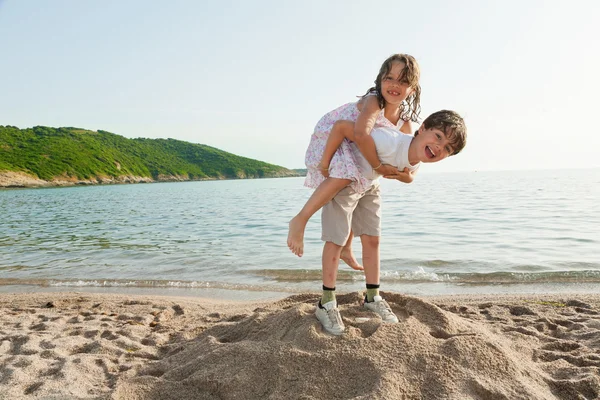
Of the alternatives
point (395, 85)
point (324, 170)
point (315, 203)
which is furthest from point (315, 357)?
point (395, 85)

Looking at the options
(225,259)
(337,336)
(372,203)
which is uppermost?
(372,203)

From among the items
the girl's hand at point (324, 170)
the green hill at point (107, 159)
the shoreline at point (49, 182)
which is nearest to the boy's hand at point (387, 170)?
the girl's hand at point (324, 170)

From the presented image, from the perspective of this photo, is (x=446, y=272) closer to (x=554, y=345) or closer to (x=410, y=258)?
(x=410, y=258)

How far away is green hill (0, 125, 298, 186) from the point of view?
60344 millimetres

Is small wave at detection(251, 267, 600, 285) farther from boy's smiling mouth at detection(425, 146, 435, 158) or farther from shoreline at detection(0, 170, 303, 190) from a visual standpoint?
shoreline at detection(0, 170, 303, 190)

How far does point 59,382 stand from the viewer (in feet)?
8.99

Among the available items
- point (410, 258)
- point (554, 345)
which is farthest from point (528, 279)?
point (554, 345)

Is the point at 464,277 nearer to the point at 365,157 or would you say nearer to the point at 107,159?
the point at 365,157

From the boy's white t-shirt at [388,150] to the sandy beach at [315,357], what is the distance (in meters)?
1.04

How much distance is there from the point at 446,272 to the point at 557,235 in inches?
159

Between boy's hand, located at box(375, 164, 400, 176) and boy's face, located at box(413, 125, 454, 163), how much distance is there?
0.22 metres

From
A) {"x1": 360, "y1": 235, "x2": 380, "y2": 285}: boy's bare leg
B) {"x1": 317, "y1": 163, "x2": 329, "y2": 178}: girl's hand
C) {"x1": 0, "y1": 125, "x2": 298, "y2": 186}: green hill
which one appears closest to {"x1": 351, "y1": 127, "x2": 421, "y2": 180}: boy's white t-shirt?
{"x1": 317, "y1": 163, "x2": 329, "y2": 178}: girl's hand

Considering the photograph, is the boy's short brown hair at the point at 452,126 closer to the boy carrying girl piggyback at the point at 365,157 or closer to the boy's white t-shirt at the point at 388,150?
the boy carrying girl piggyback at the point at 365,157

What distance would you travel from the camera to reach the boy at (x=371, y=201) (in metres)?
2.94
